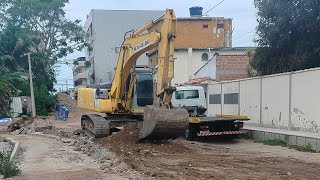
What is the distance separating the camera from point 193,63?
4994cm

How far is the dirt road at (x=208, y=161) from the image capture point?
10.2m

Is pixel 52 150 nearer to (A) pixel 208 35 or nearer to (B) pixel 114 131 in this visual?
(B) pixel 114 131

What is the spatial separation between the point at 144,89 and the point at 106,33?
57973 millimetres

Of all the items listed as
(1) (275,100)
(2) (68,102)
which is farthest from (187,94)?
(2) (68,102)

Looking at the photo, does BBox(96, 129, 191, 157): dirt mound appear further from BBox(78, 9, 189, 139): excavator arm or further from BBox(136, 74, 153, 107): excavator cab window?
BBox(136, 74, 153, 107): excavator cab window

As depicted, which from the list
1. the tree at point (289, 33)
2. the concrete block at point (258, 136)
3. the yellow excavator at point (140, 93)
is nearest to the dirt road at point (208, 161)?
the yellow excavator at point (140, 93)

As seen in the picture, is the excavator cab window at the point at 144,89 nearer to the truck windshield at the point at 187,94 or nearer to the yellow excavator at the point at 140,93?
the yellow excavator at the point at 140,93

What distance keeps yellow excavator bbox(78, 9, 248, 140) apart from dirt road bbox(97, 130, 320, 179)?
68 cm

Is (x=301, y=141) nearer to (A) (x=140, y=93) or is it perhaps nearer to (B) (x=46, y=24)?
(A) (x=140, y=93)

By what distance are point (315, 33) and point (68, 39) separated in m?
37.9

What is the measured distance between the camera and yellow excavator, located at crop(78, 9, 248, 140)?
15.0m

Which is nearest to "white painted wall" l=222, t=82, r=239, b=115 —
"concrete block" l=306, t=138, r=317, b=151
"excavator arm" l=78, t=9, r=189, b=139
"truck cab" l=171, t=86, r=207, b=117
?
"truck cab" l=171, t=86, r=207, b=117

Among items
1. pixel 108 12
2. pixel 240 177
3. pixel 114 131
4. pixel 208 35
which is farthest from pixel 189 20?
pixel 240 177

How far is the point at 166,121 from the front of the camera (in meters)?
14.1
